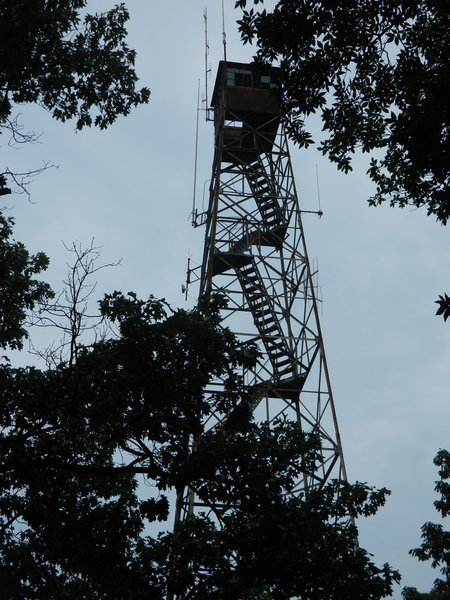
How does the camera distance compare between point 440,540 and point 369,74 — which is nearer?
point 369,74

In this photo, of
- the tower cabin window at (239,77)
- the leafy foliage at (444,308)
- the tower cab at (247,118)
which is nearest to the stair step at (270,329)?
the tower cab at (247,118)

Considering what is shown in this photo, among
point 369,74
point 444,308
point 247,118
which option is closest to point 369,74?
point 369,74

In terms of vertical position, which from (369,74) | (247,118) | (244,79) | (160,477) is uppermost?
(244,79)

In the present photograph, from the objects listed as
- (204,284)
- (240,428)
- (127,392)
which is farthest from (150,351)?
(204,284)

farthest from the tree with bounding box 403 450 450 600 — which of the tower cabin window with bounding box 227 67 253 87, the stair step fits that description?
the tower cabin window with bounding box 227 67 253 87

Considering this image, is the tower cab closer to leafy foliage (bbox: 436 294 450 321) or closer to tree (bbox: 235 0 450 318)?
tree (bbox: 235 0 450 318)

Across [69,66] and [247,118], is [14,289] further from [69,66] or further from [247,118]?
[247,118]

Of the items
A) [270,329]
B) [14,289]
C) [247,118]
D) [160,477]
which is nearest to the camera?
[160,477]

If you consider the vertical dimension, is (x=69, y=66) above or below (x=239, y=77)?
below

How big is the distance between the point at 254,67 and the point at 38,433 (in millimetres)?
5386

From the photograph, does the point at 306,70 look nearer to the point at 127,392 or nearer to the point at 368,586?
the point at 127,392

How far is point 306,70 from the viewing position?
31.5 ft

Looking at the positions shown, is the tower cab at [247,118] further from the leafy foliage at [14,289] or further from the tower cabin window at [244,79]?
the leafy foliage at [14,289]

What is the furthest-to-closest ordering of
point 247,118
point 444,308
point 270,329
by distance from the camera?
1. point 247,118
2. point 270,329
3. point 444,308
